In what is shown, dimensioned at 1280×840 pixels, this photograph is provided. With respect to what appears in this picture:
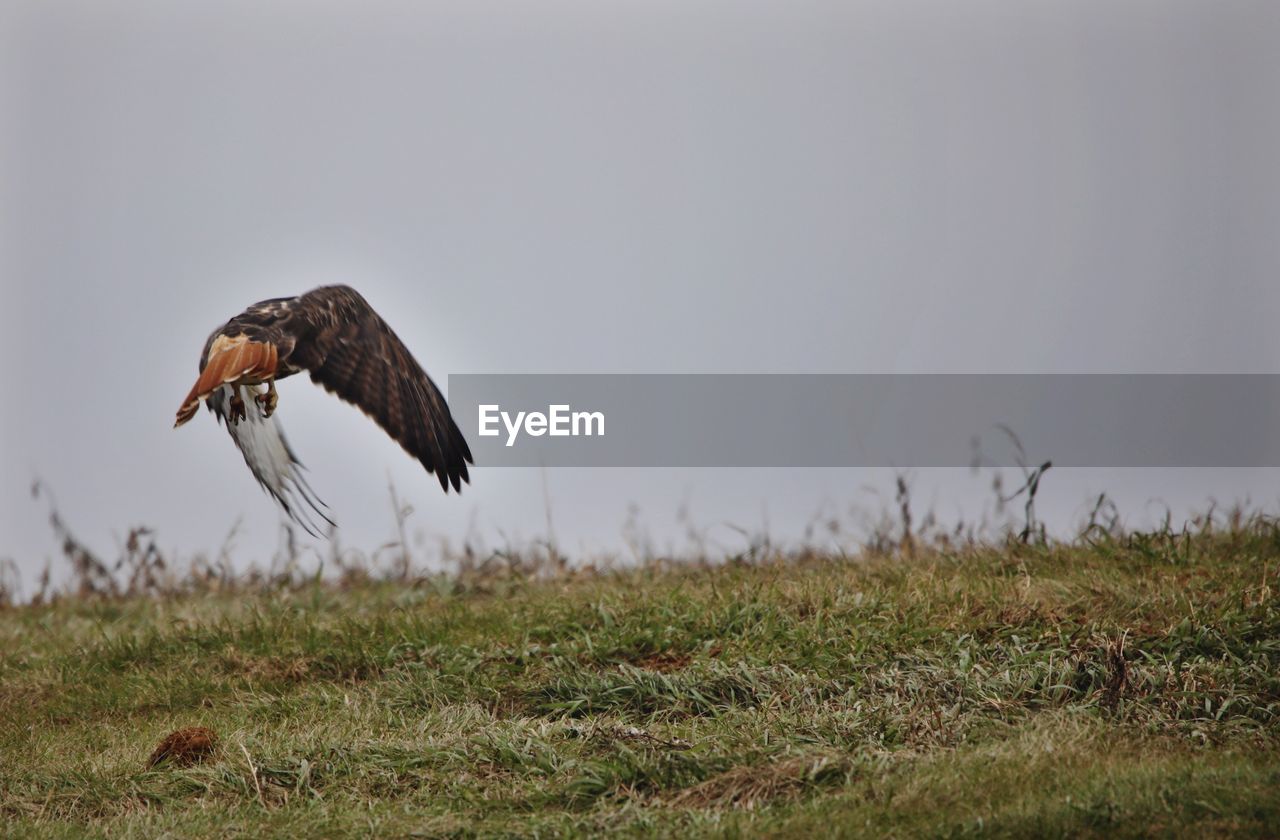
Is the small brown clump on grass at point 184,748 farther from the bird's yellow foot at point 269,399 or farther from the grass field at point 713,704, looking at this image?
the bird's yellow foot at point 269,399

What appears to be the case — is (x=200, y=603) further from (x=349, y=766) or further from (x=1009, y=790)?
(x=1009, y=790)

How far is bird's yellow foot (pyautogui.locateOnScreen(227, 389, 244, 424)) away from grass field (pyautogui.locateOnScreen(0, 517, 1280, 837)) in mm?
1292

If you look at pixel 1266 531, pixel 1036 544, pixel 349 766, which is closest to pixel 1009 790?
pixel 349 766

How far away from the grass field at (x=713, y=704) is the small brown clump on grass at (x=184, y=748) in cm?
12

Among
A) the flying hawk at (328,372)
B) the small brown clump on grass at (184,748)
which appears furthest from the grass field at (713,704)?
the flying hawk at (328,372)

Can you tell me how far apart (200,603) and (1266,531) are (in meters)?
6.35

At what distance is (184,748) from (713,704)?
6.88 ft

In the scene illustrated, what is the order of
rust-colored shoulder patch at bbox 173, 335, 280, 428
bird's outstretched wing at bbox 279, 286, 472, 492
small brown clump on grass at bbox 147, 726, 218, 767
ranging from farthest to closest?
bird's outstretched wing at bbox 279, 286, 472, 492 → small brown clump on grass at bbox 147, 726, 218, 767 → rust-colored shoulder patch at bbox 173, 335, 280, 428

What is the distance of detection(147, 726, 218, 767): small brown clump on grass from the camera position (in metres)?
5.22

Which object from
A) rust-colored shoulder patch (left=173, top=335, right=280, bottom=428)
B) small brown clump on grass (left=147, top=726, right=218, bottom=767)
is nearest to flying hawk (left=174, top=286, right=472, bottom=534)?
rust-colored shoulder patch (left=173, top=335, right=280, bottom=428)

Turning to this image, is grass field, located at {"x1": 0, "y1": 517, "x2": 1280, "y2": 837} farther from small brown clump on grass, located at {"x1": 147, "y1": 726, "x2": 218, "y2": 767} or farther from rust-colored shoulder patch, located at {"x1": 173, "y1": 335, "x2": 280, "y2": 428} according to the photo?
rust-colored shoulder patch, located at {"x1": 173, "y1": 335, "x2": 280, "y2": 428}

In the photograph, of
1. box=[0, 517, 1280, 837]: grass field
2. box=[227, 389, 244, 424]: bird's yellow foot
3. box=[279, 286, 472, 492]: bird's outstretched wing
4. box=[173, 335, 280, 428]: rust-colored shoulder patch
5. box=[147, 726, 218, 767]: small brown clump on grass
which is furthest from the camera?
box=[227, 389, 244, 424]: bird's yellow foot

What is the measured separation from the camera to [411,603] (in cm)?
772

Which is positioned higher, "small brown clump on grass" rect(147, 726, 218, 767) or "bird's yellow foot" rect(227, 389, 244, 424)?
"bird's yellow foot" rect(227, 389, 244, 424)
